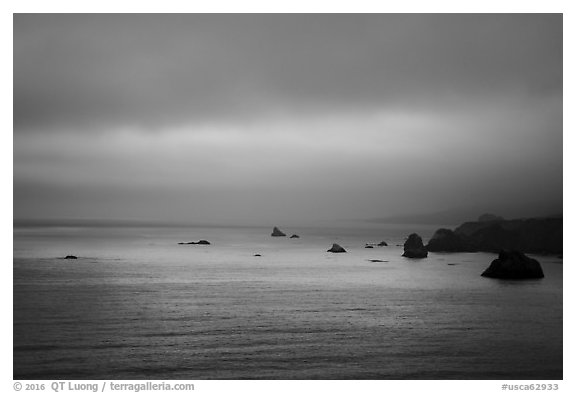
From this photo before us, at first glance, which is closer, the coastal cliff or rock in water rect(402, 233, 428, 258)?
the coastal cliff

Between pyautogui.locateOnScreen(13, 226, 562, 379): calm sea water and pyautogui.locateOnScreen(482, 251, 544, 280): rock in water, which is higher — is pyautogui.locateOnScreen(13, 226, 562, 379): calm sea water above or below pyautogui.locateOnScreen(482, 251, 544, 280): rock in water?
below

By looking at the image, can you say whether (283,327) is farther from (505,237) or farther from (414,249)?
(505,237)

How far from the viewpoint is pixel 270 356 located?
23.7 m

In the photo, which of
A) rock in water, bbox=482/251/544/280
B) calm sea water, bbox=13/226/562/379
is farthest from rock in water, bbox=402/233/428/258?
calm sea water, bbox=13/226/562/379

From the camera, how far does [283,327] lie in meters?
29.5

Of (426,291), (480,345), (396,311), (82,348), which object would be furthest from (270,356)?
(426,291)

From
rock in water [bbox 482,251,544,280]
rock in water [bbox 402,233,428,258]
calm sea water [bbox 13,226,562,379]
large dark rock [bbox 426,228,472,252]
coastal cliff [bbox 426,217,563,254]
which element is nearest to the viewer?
calm sea water [bbox 13,226,562,379]

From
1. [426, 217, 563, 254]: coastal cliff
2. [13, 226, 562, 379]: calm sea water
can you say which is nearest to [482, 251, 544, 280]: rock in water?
[13, 226, 562, 379]: calm sea water

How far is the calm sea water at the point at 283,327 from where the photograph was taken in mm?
22062

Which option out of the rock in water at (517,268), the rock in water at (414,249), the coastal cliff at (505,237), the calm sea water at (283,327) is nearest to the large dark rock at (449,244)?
the coastal cliff at (505,237)

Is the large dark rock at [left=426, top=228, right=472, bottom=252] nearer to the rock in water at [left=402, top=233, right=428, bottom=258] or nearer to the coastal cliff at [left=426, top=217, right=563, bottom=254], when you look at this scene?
the coastal cliff at [left=426, top=217, right=563, bottom=254]

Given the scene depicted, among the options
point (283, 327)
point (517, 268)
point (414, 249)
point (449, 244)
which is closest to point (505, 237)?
point (449, 244)

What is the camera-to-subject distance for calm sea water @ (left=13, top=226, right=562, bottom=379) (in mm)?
22062

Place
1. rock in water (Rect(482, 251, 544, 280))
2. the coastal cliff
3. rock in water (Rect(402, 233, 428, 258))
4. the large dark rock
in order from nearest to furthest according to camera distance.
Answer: rock in water (Rect(482, 251, 544, 280)), the coastal cliff, rock in water (Rect(402, 233, 428, 258)), the large dark rock
